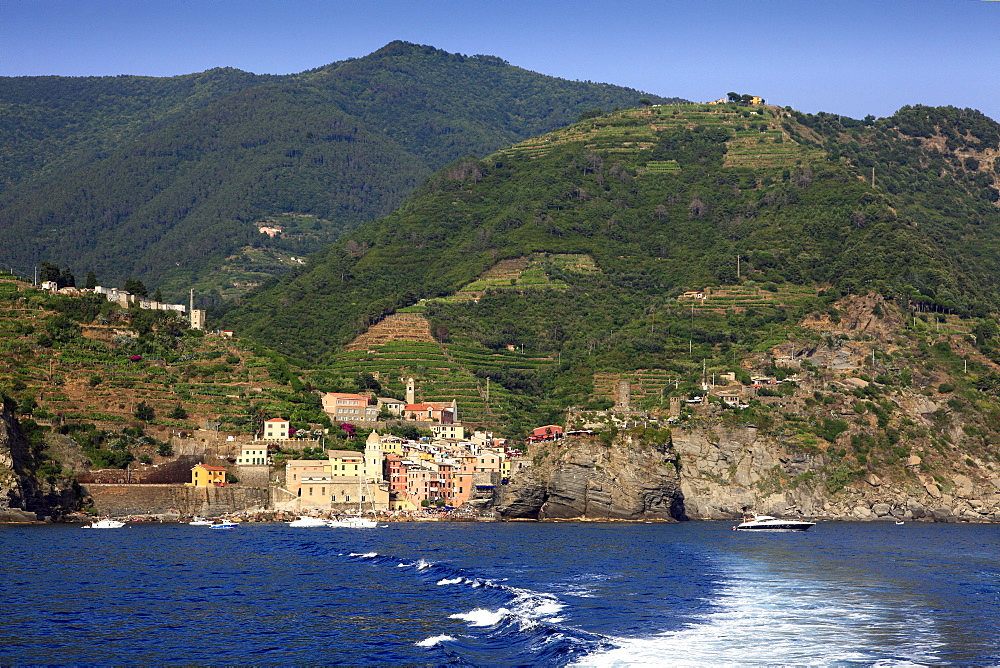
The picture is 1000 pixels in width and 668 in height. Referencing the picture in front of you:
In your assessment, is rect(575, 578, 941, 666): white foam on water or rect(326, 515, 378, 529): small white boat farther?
rect(326, 515, 378, 529): small white boat

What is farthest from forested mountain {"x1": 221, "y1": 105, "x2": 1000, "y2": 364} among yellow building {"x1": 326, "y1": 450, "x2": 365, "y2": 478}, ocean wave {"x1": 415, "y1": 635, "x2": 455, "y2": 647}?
ocean wave {"x1": 415, "y1": 635, "x2": 455, "y2": 647}

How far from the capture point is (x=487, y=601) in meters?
Result: 49.2

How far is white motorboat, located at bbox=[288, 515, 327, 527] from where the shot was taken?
9581cm

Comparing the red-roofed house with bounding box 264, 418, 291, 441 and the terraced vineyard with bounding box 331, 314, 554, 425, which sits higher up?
the terraced vineyard with bounding box 331, 314, 554, 425

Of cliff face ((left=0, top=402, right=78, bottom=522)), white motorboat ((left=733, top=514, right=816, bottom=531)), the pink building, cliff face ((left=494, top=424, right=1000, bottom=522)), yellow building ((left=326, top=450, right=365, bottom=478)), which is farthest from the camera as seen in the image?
cliff face ((left=494, top=424, right=1000, bottom=522))

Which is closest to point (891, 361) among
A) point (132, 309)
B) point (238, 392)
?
point (238, 392)

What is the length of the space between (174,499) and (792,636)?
222 feet

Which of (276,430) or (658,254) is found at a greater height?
(658,254)

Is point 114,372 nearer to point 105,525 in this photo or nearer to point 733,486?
point 105,525

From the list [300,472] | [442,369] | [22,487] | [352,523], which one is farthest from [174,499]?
[442,369]

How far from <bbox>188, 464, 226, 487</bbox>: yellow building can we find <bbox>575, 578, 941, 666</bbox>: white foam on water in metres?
58.4

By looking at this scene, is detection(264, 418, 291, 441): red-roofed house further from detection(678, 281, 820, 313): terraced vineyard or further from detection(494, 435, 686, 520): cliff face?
detection(678, 281, 820, 313): terraced vineyard

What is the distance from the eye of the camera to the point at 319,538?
8156 cm

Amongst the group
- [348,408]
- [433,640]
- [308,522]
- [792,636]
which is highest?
[348,408]
